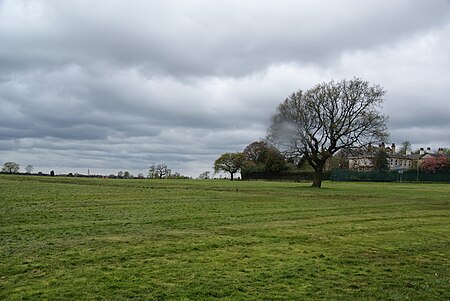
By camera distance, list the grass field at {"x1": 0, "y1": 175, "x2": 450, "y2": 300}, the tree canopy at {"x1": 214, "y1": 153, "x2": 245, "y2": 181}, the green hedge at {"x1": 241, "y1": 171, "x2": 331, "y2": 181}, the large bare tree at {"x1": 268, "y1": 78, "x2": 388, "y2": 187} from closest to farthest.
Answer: the grass field at {"x1": 0, "y1": 175, "x2": 450, "y2": 300}
the large bare tree at {"x1": 268, "y1": 78, "x2": 388, "y2": 187}
the green hedge at {"x1": 241, "y1": 171, "x2": 331, "y2": 181}
the tree canopy at {"x1": 214, "y1": 153, "x2": 245, "y2": 181}

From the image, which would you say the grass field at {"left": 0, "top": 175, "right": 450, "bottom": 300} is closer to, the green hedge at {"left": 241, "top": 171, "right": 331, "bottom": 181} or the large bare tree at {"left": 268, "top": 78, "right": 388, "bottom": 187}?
the large bare tree at {"left": 268, "top": 78, "right": 388, "bottom": 187}

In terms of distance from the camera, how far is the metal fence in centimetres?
9062

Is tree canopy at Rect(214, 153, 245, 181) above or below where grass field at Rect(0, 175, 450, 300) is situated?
above

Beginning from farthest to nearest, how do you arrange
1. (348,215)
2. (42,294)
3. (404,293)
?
(348,215) → (404,293) → (42,294)

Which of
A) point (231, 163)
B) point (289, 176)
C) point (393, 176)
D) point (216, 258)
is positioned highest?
point (231, 163)

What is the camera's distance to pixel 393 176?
91688 millimetres

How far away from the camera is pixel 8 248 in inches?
403

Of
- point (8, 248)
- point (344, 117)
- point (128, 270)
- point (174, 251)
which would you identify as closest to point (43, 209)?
point (8, 248)

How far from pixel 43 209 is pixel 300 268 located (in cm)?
1326

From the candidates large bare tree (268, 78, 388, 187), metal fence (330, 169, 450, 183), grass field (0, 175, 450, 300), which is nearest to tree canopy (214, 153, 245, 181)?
metal fence (330, 169, 450, 183)

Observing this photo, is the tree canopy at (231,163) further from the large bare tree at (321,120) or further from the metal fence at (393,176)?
the large bare tree at (321,120)

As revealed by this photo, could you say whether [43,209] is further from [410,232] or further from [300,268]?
[410,232]

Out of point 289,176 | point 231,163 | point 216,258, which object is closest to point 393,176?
point 289,176

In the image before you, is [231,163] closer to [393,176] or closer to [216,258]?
[393,176]
